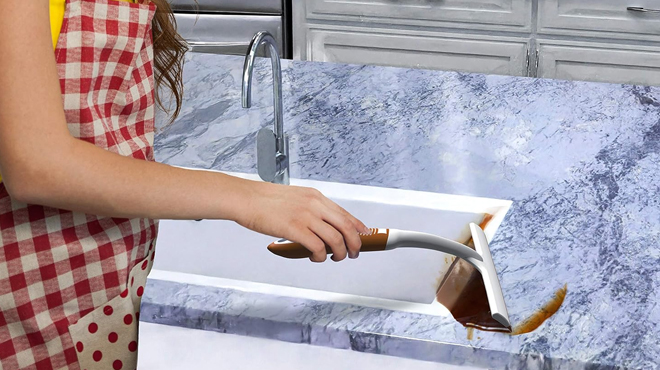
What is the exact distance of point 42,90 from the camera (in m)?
0.60

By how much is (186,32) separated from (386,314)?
92.2 inches

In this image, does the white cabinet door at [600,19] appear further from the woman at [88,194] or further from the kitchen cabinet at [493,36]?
the woman at [88,194]

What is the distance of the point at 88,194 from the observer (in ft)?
2.12

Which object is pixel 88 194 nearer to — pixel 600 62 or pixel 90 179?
pixel 90 179

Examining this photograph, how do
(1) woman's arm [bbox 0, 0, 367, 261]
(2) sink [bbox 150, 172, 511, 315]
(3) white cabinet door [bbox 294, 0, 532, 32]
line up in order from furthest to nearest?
(3) white cabinet door [bbox 294, 0, 532, 32], (2) sink [bbox 150, 172, 511, 315], (1) woman's arm [bbox 0, 0, 367, 261]

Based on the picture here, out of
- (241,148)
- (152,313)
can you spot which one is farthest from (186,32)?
(152,313)

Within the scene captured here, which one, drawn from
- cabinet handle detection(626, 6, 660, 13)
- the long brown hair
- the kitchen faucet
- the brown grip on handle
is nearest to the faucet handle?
the kitchen faucet

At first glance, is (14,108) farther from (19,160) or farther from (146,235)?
(146,235)

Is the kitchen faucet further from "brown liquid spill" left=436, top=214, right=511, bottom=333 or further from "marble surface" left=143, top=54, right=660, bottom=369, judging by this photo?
"brown liquid spill" left=436, top=214, right=511, bottom=333

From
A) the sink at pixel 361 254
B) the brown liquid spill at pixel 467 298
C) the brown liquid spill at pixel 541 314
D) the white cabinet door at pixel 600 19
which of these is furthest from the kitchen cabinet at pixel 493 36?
the brown liquid spill at pixel 541 314

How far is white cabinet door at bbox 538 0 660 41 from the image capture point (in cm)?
263

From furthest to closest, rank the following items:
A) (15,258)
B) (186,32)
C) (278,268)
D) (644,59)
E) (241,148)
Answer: (186,32) < (644,59) < (241,148) < (278,268) < (15,258)

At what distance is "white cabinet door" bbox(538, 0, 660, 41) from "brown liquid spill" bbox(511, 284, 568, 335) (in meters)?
2.04

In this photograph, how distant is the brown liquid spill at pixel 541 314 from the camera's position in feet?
2.65
